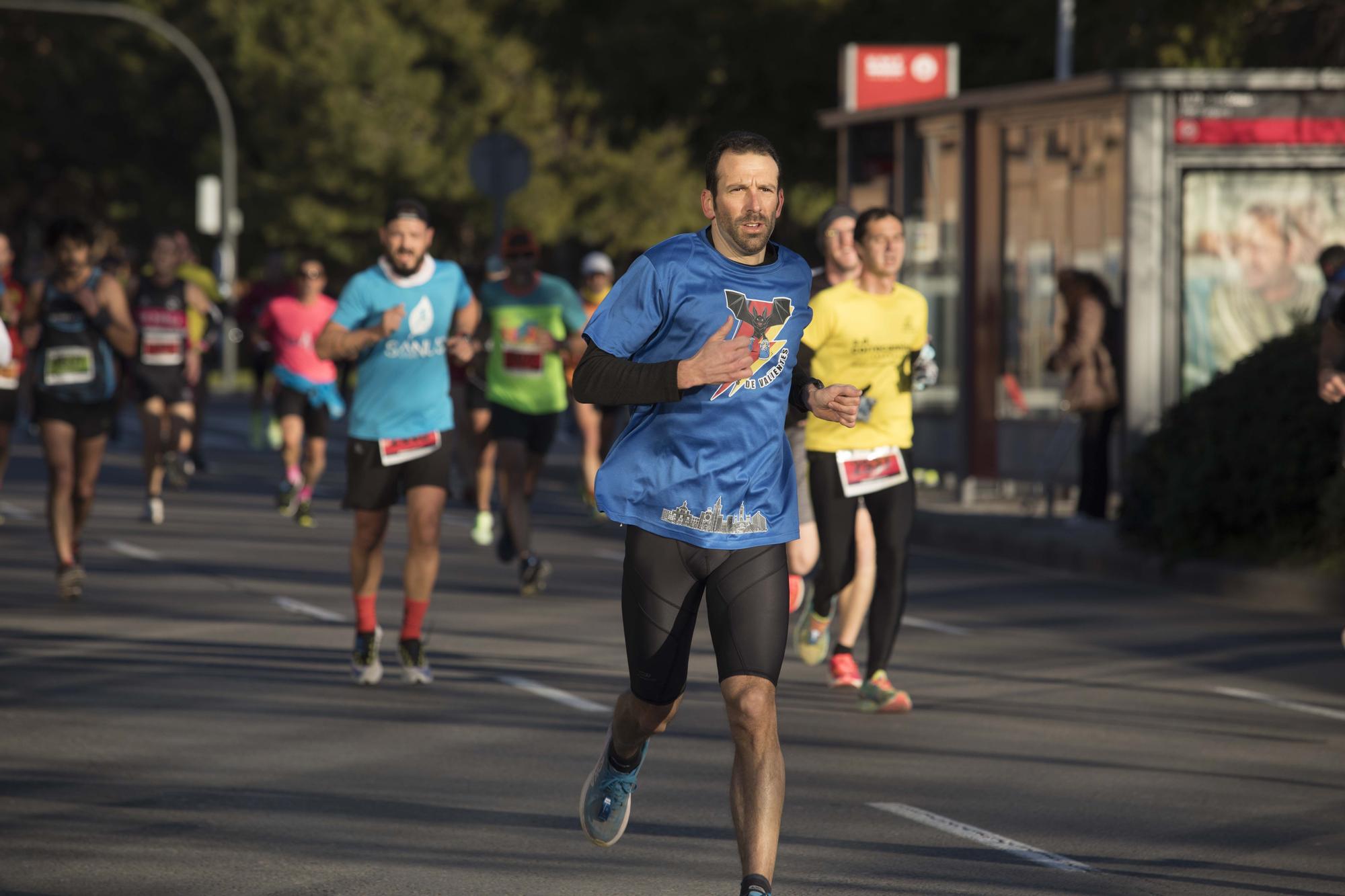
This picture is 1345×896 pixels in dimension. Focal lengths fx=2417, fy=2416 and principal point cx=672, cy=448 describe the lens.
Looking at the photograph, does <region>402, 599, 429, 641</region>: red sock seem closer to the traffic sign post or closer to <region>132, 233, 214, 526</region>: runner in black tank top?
<region>132, 233, 214, 526</region>: runner in black tank top

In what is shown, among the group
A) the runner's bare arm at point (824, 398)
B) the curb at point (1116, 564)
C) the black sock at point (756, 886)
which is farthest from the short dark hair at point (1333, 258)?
the black sock at point (756, 886)

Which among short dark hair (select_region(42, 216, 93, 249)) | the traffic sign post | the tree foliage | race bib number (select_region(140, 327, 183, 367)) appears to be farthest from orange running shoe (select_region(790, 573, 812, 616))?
the traffic sign post

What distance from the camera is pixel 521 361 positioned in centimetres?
1395

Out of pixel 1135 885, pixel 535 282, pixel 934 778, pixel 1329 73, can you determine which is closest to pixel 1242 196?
pixel 1329 73

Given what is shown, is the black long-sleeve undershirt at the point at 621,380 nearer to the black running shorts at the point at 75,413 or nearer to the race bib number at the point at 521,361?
the black running shorts at the point at 75,413

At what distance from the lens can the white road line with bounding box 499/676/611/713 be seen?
30.3ft

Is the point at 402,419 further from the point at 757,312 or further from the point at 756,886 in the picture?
the point at 756,886

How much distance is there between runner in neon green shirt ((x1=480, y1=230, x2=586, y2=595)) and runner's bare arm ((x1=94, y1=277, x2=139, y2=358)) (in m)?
2.26

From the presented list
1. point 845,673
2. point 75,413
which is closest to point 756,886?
point 845,673

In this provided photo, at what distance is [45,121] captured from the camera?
2280 inches

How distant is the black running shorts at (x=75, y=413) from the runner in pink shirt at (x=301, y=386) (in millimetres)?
5080

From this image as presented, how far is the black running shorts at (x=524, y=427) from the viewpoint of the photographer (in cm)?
1391

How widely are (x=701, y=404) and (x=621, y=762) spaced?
3.23 feet

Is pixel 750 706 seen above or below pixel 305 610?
above
